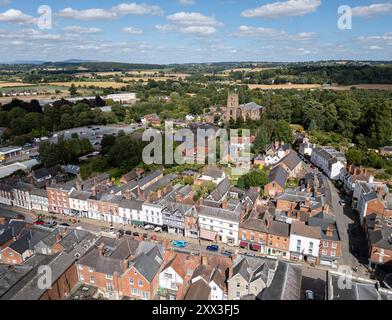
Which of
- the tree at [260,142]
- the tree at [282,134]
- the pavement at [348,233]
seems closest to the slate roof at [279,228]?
the pavement at [348,233]

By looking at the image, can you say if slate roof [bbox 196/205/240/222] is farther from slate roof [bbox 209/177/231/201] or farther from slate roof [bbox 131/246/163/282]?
slate roof [bbox 131/246/163/282]

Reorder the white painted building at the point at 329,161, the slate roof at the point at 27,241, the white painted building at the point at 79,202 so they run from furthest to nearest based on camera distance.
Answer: the white painted building at the point at 329,161, the white painted building at the point at 79,202, the slate roof at the point at 27,241

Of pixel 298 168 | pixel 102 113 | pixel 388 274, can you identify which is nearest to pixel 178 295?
pixel 388 274

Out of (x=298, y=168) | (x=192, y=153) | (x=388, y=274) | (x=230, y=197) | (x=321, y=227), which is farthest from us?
(x=192, y=153)

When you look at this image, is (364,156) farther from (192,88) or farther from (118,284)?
(192,88)

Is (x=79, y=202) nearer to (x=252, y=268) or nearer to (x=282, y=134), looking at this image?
(x=252, y=268)

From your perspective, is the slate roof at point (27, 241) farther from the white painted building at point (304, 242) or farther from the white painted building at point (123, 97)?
the white painted building at point (123, 97)

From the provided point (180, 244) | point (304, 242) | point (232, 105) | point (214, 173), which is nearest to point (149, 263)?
point (180, 244)
